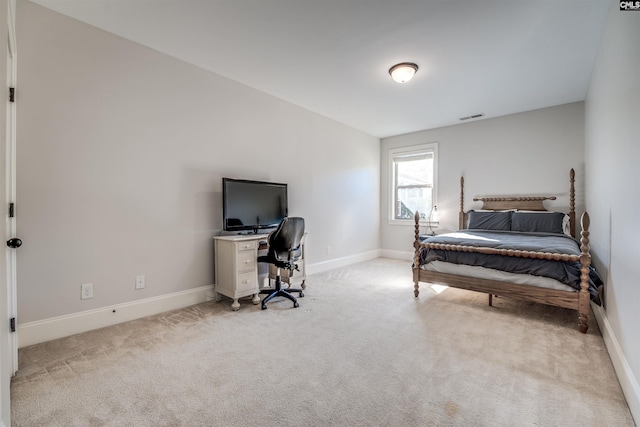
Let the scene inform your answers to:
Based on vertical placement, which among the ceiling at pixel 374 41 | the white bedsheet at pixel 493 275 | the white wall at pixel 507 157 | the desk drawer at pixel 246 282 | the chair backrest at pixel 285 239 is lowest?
the desk drawer at pixel 246 282

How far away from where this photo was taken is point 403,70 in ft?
9.87

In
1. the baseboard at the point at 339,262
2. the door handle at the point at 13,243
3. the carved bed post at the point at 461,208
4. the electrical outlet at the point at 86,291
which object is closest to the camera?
the door handle at the point at 13,243

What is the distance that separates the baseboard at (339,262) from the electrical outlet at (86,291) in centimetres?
260

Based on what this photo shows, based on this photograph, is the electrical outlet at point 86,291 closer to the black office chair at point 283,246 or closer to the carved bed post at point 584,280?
the black office chair at point 283,246

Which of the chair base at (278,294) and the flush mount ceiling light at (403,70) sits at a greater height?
the flush mount ceiling light at (403,70)

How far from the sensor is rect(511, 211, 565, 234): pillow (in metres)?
3.95

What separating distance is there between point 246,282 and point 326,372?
1484 millimetres

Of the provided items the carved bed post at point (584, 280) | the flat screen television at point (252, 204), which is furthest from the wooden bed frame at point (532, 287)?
the flat screen television at point (252, 204)

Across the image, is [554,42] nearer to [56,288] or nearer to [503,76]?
[503,76]

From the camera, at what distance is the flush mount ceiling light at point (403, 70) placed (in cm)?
299

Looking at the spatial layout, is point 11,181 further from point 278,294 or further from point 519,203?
point 519,203

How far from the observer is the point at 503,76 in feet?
10.8

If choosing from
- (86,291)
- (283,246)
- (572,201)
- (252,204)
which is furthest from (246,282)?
(572,201)

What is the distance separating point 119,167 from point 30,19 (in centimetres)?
119
